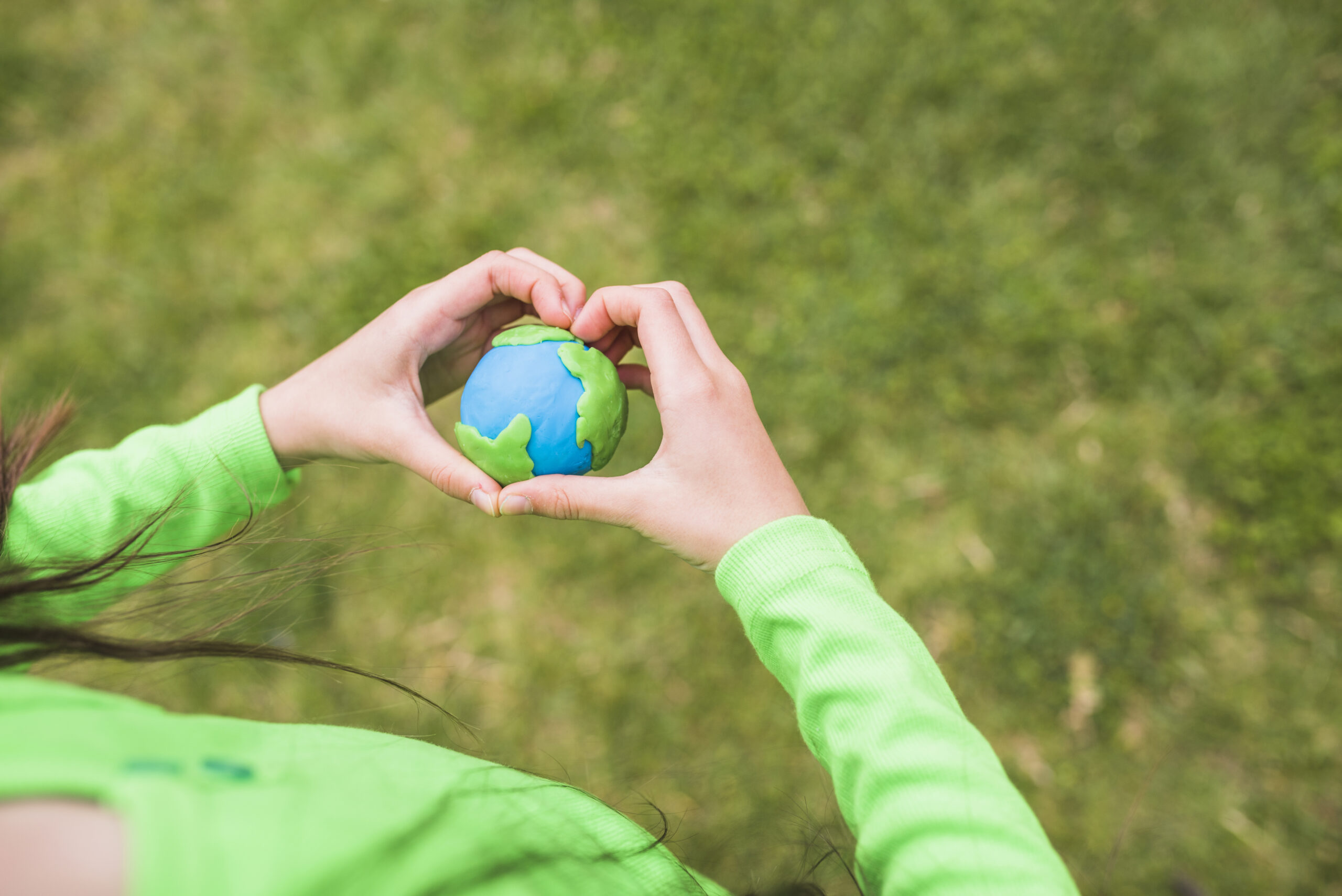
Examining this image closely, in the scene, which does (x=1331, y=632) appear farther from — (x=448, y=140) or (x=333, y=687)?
(x=448, y=140)

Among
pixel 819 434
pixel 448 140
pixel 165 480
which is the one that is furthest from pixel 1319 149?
pixel 165 480

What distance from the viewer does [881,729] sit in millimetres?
1294

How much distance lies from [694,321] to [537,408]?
429 mm

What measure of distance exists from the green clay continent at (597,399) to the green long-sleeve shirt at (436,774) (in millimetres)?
514

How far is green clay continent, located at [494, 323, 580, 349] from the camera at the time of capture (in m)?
1.82

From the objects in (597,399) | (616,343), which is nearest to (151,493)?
(597,399)

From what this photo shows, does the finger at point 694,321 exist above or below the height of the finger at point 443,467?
above

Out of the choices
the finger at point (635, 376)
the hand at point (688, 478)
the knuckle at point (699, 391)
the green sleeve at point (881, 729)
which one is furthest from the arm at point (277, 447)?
the green sleeve at point (881, 729)

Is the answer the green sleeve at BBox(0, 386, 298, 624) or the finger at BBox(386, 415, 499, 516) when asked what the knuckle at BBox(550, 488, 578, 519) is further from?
the green sleeve at BBox(0, 386, 298, 624)

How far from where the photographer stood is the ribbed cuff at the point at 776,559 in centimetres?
144

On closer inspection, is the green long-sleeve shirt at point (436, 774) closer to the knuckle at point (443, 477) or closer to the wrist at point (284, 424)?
the wrist at point (284, 424)

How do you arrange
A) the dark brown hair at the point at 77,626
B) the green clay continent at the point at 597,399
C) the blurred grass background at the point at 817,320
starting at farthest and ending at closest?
the blurred grass background at the point at 817,320 → the green clay continent at the point at 597,399 → the dark brown hair at the point at 77,626

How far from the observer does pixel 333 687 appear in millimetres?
2799

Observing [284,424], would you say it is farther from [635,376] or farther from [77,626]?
[635,376]
